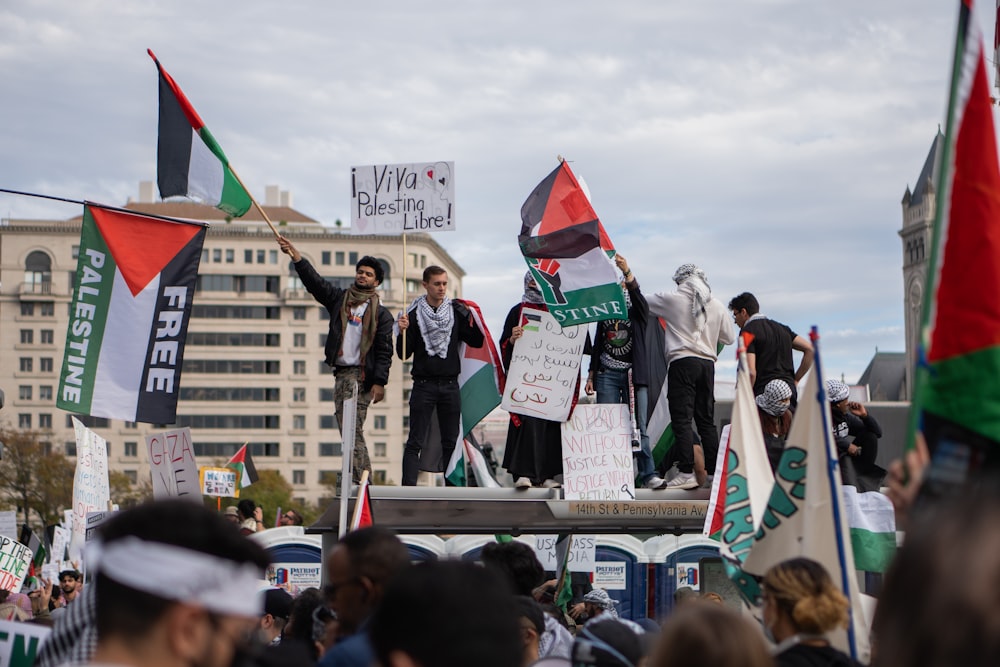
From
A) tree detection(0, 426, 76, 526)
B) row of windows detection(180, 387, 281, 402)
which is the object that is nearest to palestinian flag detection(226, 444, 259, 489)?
tree detection(0, 426, 76, 526)

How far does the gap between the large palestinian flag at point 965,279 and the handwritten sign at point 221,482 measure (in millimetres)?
22663

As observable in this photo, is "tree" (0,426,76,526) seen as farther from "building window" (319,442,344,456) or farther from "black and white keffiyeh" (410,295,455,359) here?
"black and white keffiyeh" (410,295,455,359)

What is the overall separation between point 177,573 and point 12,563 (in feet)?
37.5

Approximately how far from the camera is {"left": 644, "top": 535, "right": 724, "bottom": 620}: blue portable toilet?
1862 cm

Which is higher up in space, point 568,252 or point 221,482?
point 568,252

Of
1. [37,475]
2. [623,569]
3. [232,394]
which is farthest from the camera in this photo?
[232,394]

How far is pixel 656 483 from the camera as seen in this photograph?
39.1ft

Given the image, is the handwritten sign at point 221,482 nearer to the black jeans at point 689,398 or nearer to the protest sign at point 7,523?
the protest sign at point 7,523

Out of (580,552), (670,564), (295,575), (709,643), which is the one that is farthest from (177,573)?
(670,564)

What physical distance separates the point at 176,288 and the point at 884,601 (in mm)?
8636

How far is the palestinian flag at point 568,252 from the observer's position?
11445 millimetres

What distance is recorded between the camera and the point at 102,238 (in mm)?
9828

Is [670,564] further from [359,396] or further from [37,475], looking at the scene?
[37,475]

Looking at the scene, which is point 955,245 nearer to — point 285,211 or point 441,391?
point 441,391
